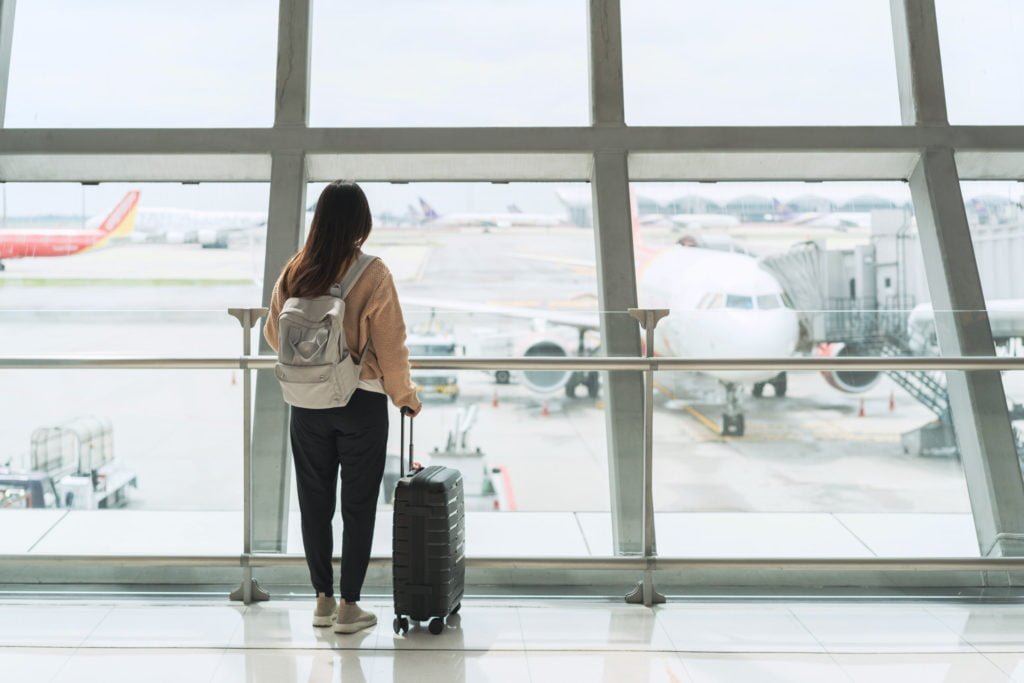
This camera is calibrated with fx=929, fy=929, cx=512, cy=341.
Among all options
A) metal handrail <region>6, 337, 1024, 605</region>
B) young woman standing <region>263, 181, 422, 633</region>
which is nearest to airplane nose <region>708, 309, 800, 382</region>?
metal handrail <region>6, 337, 1024, 605</region>

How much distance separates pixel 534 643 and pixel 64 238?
2.61 metres

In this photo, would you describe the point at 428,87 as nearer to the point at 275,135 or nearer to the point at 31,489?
the point at 275,135

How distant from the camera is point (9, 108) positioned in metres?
3.86

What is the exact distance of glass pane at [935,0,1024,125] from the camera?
3.92 m

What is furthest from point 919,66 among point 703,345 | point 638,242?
point 703,345

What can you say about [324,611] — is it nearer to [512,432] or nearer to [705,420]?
[512,432]

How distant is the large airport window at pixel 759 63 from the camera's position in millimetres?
3887

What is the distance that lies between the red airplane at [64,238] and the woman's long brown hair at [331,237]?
1.79 metres

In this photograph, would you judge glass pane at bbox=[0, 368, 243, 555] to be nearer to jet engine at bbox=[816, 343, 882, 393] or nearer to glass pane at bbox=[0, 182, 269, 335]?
glass pane at bbox=[0, 182, 269, 335]

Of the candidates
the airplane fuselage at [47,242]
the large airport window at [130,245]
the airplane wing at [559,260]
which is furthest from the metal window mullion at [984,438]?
the airplane fuselage at [47,242]

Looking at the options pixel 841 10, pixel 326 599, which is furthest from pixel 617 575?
pixel 841 10

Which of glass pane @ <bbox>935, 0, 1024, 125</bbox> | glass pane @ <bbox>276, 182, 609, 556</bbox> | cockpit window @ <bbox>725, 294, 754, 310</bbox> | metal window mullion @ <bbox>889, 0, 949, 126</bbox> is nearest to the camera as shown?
glass pane @ <bbox>276, 182, 609, 556</bbox>

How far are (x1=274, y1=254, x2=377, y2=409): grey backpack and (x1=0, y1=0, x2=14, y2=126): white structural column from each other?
7.46 ft

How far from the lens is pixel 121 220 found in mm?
3857
